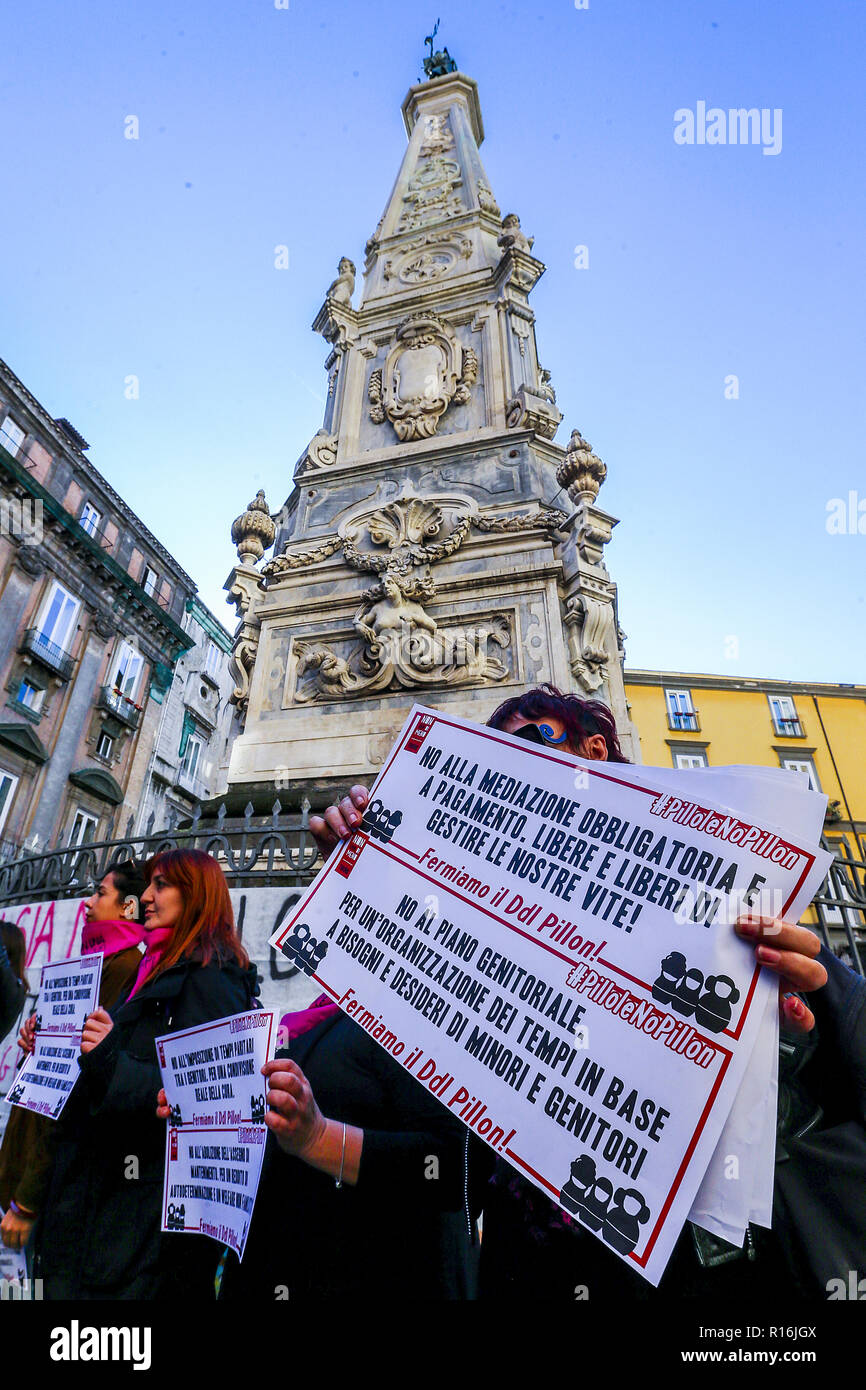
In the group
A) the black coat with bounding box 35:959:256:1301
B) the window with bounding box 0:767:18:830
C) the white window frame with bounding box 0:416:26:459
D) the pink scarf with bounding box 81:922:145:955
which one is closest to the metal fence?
the pink scarf with bounding box 81:922:145:955

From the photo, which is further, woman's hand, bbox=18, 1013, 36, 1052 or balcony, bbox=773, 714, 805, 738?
balcony, bbox=773, 714, 805, 738

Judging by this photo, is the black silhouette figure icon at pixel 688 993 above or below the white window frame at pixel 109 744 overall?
below

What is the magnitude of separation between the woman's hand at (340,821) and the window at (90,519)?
2421 centimetres

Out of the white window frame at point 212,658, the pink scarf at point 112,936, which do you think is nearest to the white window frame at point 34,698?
the white window frame at point 212,658

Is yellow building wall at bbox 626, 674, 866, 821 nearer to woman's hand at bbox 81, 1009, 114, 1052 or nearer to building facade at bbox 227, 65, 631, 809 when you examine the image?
building facade at bbox 227, 65, 631, 809

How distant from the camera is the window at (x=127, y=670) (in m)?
22.9

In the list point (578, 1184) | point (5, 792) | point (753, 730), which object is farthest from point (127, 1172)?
point (753, 730)

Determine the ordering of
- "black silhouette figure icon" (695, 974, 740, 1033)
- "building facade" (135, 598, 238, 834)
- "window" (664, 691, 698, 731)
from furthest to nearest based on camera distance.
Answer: "window" (664, 691, 698, 731)
"building facade" (135, 598, 238, 834)
"black silhouette figure icon" (695, 974, 740, 1033)

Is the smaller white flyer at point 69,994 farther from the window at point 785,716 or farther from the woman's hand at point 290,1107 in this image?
the window at point 785,716

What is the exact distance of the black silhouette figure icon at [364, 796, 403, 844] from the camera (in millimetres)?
1895

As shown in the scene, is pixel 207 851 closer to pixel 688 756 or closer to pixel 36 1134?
pixel 36 1134

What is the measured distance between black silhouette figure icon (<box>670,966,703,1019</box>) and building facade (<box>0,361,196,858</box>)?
18.7 meters
